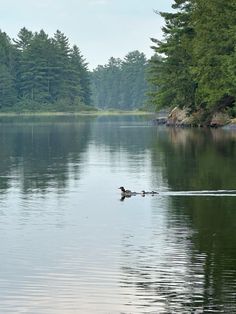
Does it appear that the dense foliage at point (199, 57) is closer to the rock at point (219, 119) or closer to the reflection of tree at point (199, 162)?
the rock at point (219, 119)

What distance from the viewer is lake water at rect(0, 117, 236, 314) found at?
56.7 feet

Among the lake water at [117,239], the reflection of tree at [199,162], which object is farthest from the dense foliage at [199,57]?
the lake water at [117,239]

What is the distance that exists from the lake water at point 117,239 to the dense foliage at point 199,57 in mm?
41753

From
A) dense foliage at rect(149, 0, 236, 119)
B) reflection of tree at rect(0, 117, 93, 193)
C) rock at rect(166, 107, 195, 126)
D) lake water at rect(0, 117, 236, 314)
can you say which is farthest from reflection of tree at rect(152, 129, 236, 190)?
rock at rect(166, 107, 195, 126)

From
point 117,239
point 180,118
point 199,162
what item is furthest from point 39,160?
point 180,118

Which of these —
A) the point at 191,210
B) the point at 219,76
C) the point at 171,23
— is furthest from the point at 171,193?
the point at 171,23

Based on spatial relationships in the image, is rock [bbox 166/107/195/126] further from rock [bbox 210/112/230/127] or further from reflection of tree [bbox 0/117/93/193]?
reflection of tree [bbox 0/117/93/193]

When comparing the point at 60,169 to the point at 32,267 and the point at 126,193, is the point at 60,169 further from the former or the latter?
the point at 32,267

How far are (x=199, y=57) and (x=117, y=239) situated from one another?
71389 mm

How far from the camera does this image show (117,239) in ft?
78.7

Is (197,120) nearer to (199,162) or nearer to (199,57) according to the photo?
(199,57)

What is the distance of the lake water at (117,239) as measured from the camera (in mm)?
17297

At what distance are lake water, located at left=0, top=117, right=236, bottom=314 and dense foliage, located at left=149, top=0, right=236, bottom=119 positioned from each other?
41753 millimetres

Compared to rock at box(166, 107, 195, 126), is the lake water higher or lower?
lower
